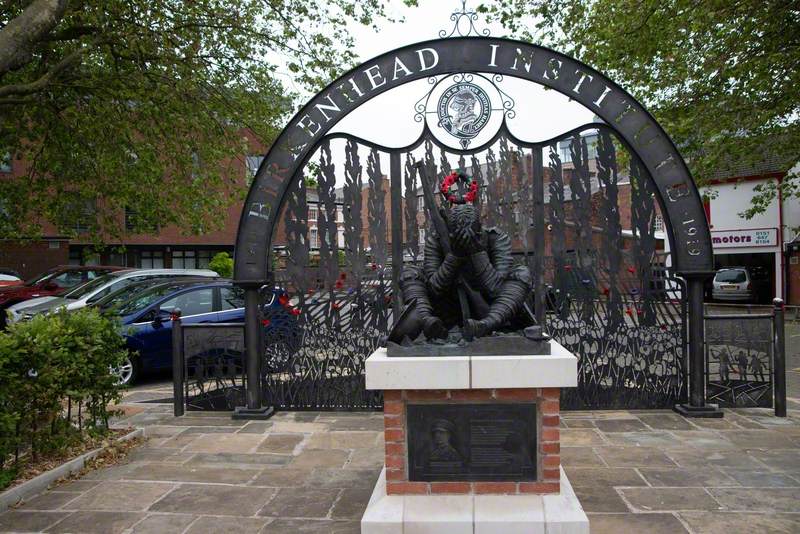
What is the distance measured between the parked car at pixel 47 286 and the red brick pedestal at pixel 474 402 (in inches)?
455

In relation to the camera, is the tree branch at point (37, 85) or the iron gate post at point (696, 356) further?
the tree branch at point (37, 85)

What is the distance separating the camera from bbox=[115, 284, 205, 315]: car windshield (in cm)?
995

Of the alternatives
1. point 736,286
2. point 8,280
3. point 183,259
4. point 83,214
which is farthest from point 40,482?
point 183,259

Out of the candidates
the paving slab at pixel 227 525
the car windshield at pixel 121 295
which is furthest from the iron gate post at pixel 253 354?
the car windshield at pixel 121 295

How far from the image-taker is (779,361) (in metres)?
6.98


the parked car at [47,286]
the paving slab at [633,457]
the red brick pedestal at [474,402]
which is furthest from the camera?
the parked car at [47,286]

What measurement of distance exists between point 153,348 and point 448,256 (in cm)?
688

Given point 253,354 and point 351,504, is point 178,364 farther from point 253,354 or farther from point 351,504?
point 351,504

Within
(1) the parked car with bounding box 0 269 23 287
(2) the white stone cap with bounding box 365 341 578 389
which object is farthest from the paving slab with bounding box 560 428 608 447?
(1) the parked car with bounding box 0 269 23 287

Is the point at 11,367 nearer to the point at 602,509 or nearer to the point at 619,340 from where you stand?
the point at 602,509

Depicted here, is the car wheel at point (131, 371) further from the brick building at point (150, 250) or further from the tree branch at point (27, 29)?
the brick building at point (150, 250)

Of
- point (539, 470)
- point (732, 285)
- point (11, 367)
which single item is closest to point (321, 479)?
point (539, 470)

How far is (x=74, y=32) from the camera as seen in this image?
31.2 feet

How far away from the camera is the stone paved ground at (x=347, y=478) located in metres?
4.40
